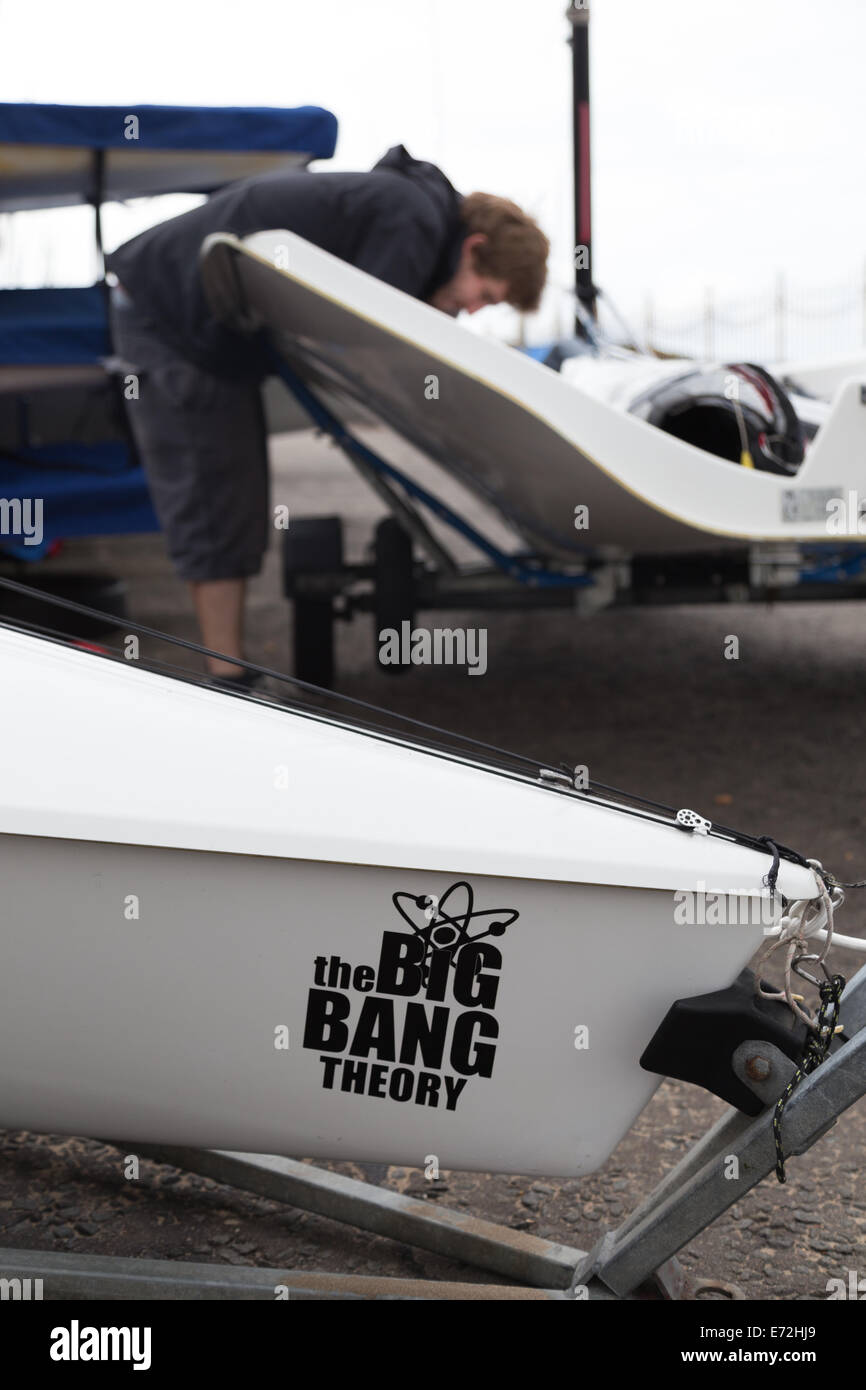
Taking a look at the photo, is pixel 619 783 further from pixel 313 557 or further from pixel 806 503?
pixel 313 557

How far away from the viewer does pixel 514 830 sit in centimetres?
140

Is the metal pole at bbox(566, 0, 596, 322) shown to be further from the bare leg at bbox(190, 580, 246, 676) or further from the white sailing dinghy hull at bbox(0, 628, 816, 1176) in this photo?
the white sailing dinghy hull at bbox(0, 628, 816, 1176)

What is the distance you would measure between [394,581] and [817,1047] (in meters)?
2.70

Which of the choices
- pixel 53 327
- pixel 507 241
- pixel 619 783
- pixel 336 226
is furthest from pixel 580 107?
pixel 53 327

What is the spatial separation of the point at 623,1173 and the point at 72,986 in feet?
3.08

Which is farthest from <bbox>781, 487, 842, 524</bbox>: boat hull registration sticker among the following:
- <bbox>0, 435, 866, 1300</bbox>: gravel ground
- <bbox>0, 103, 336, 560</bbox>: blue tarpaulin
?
<bbox>0, 103, 336, 560</bbox>: blue tarpaulin

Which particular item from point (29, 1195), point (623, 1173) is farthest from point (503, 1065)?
point (29, 1195)

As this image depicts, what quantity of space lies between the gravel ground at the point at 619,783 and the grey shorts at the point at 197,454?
99 centimetres

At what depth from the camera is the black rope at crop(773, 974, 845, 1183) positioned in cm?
138

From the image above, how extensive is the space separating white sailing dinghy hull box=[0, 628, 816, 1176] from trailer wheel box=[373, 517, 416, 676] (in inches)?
95.3

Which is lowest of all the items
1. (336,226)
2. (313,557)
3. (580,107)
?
(313,557)

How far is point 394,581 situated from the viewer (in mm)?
3938

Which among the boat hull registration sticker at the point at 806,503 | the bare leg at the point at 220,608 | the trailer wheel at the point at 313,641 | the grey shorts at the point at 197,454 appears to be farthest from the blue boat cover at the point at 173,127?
the boat hull registration sticker at the point at 806,503

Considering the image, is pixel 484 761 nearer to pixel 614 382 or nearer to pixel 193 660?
pixel 614 382
